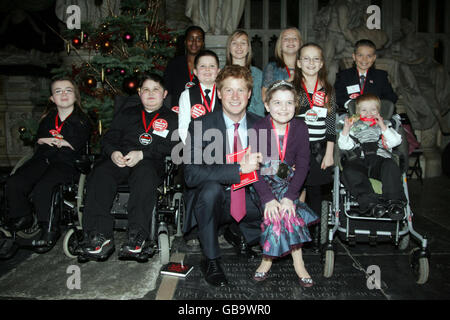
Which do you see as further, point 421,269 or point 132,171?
point 132,171

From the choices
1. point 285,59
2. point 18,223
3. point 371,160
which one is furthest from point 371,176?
point 18,223

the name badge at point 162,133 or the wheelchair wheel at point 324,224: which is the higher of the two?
the name badge at point 162,133

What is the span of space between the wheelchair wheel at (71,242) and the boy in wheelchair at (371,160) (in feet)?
7.71

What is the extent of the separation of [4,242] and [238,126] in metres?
2.20

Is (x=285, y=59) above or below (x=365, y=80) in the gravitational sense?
above

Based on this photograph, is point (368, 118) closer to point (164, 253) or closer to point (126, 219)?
point (164, 253)

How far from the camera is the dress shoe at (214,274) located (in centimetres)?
251

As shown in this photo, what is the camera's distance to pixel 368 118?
3.08 m

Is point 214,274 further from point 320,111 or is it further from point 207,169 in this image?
point 320,111

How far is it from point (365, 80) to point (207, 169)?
2.06 metres

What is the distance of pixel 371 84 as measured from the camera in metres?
3.57

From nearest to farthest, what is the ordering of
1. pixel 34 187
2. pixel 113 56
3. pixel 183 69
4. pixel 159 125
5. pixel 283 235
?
pixel 283 235 → pixel 34 187 → pixel 159 125 → pixel 183 69 → pixel 113 56

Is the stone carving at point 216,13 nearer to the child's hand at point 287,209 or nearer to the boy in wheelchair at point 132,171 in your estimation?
the boy in wheelchair at point 132,171

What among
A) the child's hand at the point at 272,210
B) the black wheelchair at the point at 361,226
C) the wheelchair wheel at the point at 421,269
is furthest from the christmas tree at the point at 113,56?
the wheelchair wheel at the point at 421,269
